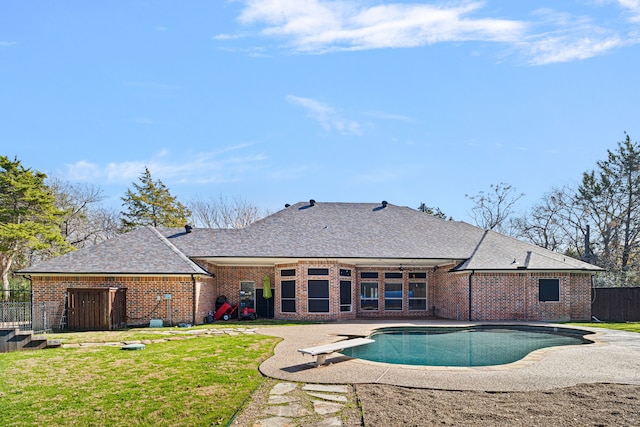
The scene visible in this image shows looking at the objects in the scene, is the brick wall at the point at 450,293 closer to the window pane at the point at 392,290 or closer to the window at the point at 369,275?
the window pane at the point at 392,290

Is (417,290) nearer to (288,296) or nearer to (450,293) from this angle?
(450,293)

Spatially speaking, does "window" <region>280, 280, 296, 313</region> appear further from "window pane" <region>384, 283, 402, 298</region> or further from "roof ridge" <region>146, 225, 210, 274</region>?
"window pane" <region>384, 283, 402, 298</region>

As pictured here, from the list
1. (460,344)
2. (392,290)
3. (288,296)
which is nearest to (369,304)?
(392,290)

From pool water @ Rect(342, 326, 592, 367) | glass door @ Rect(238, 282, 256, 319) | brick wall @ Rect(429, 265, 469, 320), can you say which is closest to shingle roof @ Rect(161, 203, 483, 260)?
brick wall @ Rect(429, 265, 469, 320)

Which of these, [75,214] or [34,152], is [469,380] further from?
[75,214]

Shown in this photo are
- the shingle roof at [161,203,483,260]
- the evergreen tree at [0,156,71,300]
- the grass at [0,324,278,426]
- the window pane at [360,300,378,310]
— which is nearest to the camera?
the grass at [0,324,278,426]

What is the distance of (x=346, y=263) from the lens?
21406 millimetres

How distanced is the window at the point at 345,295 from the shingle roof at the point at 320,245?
5.72ft

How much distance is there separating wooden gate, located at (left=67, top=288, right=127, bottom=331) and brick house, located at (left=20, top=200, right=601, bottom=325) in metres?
1.12

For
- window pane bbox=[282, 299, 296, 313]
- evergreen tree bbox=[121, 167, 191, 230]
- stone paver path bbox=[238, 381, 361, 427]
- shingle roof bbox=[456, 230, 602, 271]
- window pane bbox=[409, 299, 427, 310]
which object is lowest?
window pane bbox=[409, 299, 427, 310]

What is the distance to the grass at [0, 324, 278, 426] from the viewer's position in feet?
19.5

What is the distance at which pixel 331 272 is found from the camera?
67.7 feet

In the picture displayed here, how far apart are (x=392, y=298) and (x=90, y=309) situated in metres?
13.4

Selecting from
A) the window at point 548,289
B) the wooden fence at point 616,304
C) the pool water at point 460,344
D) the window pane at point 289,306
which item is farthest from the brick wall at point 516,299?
the window pane at point 289,306
